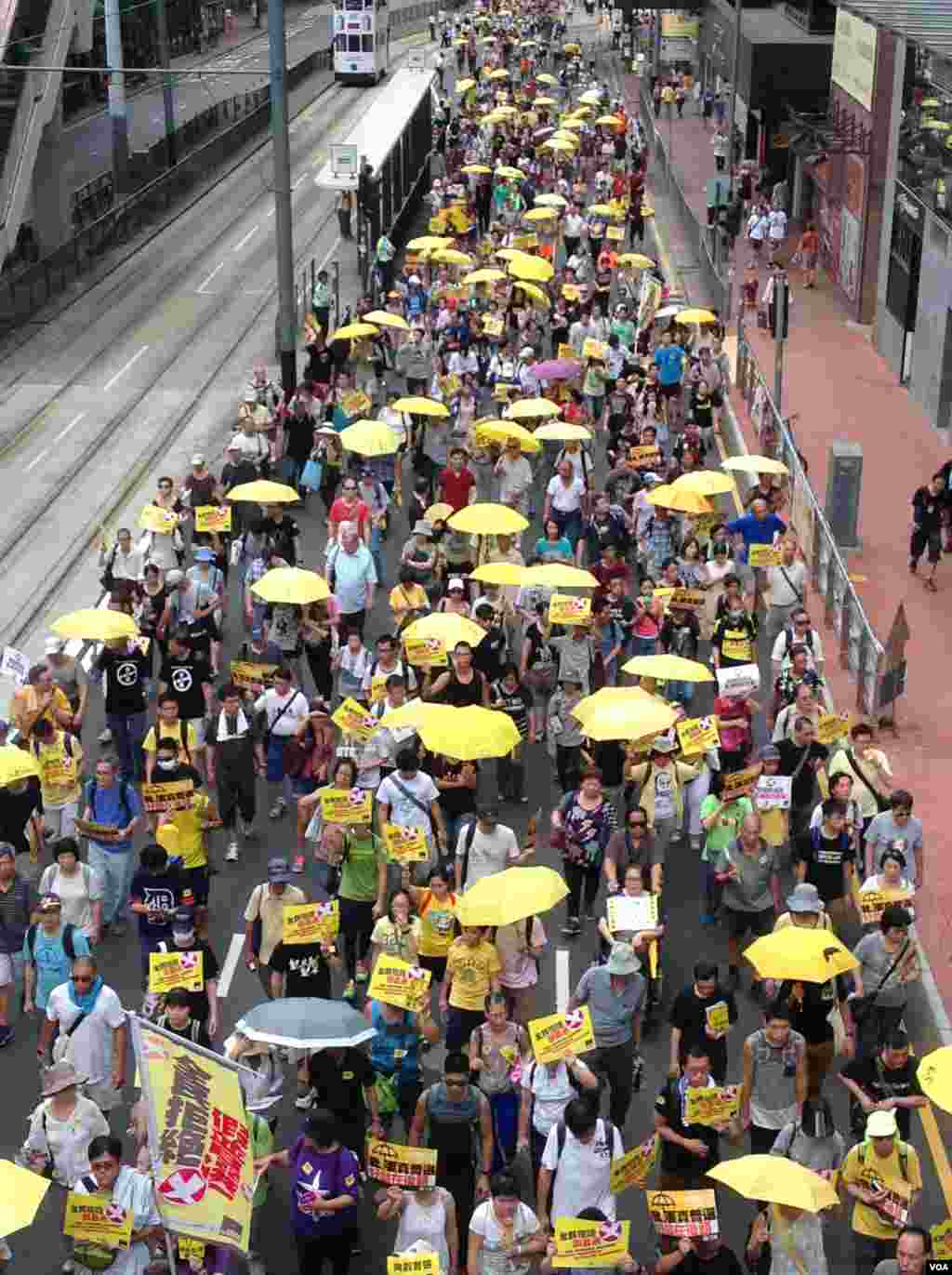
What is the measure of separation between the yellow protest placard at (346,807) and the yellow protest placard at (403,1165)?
3.58 metres

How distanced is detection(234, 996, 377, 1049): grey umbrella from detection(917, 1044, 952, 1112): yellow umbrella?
279 centimetres

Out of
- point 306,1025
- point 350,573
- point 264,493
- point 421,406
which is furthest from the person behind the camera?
point 421,406

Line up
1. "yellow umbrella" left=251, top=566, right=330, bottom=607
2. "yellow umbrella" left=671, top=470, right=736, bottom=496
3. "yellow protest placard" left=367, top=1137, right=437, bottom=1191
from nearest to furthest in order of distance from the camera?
"yellow protest placard" left=367, top=1137, right=437, bottom=1191
"yellow umbrella" left=251, top=566, right=330, bottom=607
"yellow umbrella" left=671, top=470, right=736, bottom=496

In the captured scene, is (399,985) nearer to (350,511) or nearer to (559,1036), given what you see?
(559,1036)

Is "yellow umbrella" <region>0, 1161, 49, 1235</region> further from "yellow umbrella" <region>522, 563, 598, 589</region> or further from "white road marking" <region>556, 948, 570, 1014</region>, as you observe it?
"yellow umbrella" <region>522, 563, 598, 589</region>

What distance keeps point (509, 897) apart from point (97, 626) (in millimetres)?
5514

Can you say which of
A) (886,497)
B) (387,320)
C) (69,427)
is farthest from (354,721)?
(69,427)

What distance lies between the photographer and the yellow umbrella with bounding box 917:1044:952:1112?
9727mm

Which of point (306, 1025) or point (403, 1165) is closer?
point (403, 1165)

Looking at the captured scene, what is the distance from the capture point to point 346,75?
2972 inches

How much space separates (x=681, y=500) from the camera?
19984mm

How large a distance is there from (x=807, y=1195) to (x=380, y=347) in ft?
75.1

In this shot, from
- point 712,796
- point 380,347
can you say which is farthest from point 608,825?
point 380,347

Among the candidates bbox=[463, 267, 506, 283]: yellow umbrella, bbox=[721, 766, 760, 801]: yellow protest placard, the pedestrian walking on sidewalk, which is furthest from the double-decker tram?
bbox=[721, 766, 760, 801]: yellow protest placard
